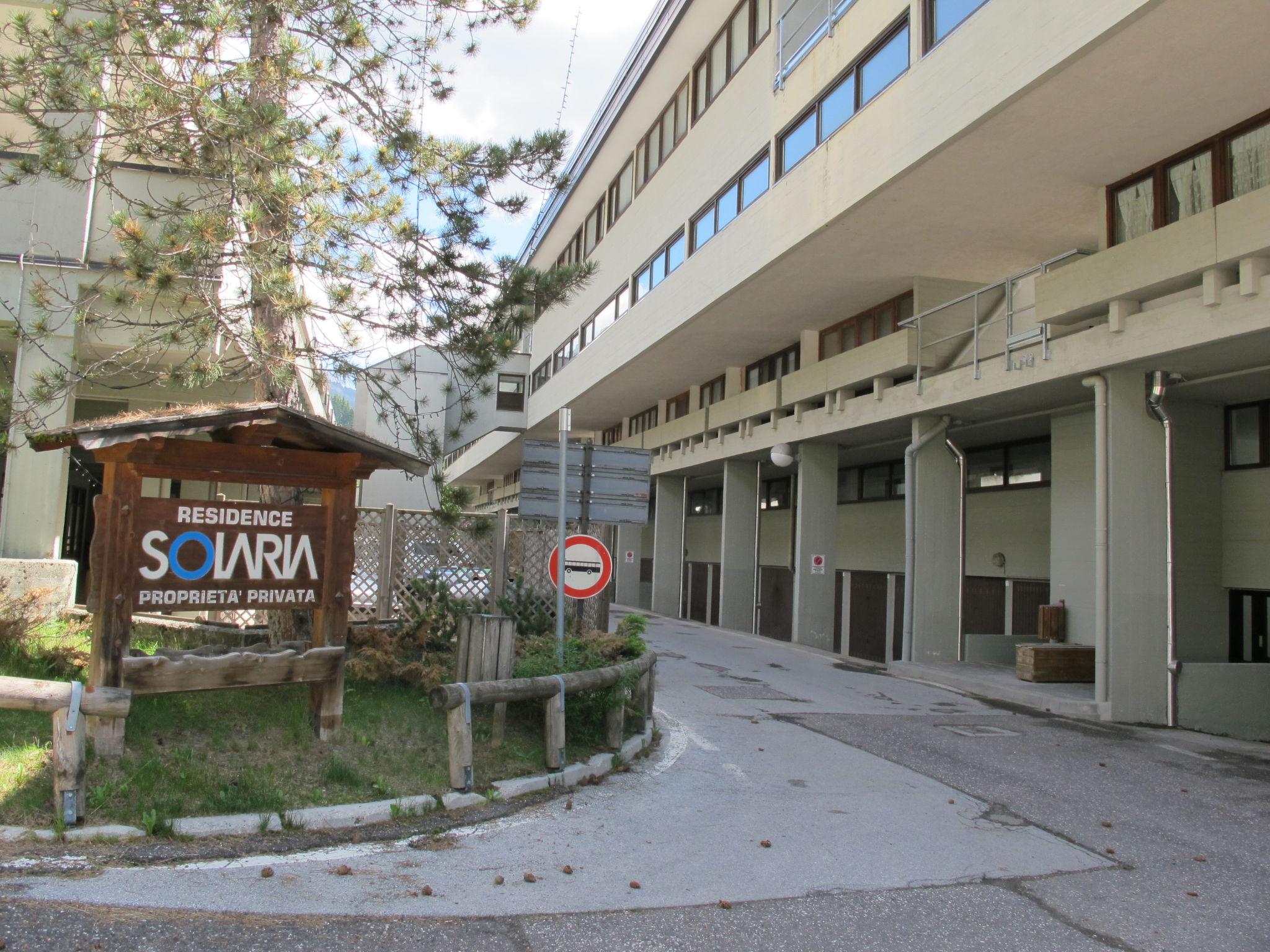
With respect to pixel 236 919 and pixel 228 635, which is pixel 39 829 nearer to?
pixel 236 919

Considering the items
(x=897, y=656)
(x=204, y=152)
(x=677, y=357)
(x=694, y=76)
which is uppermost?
(x=694, y=76)

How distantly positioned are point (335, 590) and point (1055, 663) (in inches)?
426

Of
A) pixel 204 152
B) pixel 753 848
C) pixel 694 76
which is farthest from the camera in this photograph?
pixel 694 76

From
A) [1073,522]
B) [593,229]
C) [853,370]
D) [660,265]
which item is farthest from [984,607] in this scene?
[593,229]

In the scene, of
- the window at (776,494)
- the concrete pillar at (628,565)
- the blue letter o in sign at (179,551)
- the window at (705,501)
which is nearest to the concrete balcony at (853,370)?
the window at (776,494)

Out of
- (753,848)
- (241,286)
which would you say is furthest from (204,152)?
(753,848)

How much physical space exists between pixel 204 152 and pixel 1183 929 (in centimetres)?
927

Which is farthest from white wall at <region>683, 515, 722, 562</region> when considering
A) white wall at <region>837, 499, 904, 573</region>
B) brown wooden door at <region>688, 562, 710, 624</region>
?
white wall at <region>837, 499, 904, 573</region>

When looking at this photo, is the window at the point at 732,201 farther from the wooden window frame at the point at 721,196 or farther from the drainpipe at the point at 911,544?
the drainpipe at the point at 911,544

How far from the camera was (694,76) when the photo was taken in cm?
2261

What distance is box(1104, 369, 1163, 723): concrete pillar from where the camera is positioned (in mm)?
11938

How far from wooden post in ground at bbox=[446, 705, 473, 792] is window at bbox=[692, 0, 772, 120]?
16.0 metres

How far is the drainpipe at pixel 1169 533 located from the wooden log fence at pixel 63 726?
1190cm

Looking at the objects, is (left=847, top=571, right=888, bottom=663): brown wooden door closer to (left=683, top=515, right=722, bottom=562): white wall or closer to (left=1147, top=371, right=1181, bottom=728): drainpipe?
(left=1147, top=371, right=1181, bottom=728): drainpipe
